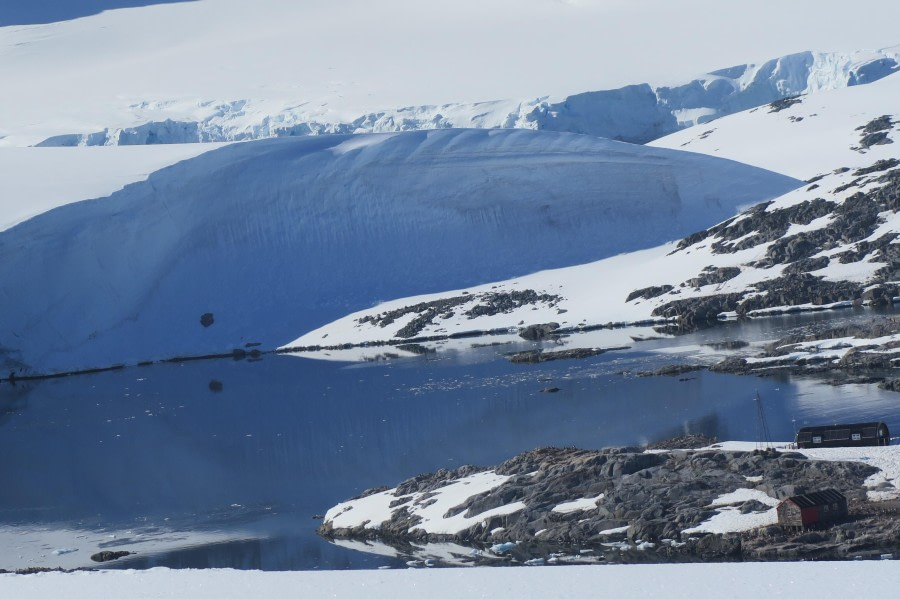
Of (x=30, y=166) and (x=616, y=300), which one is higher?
(x=30, y=166)

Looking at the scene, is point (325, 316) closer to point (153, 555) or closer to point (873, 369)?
point (873, 369)

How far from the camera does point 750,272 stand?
6919 centimetres

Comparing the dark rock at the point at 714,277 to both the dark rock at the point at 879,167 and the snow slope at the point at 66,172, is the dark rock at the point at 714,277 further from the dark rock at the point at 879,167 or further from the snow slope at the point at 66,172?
the snow slope at the point at 66,172

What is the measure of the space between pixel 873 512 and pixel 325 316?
57.7 meters

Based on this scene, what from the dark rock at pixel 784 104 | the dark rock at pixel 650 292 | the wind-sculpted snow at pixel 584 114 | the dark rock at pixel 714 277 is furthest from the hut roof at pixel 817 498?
the wind-sculpted snow at pixel 584 114

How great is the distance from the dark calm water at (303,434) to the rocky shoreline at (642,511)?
8.27 ft

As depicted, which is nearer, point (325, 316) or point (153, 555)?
point (153, 555)

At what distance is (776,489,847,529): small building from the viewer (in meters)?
25.5

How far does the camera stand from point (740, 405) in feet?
135

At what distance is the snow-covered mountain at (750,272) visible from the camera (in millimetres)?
65312

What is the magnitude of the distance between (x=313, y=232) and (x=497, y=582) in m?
67.9

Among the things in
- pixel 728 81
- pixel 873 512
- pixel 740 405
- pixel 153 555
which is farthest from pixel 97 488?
pixel 728 81

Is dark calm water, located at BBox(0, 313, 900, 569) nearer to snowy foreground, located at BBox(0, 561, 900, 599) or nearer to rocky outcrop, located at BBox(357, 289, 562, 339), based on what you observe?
snowy foreground, located at BBox(0, 561, 900, 599)

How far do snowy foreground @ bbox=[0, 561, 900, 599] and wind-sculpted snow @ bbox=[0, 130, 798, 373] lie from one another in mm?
56581
